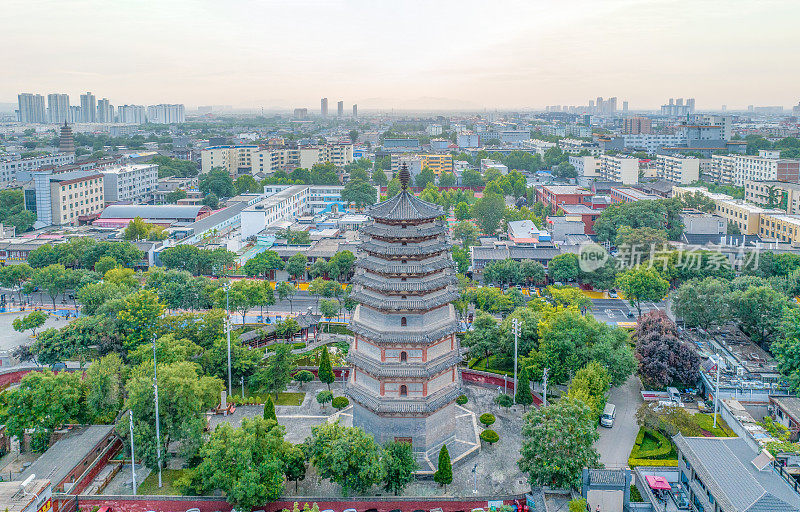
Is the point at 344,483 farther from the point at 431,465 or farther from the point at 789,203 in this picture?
the point at 789,203

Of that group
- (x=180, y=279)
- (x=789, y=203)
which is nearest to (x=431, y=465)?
(x=180, y=279)

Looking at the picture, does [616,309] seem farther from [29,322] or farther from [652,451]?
[29,322]

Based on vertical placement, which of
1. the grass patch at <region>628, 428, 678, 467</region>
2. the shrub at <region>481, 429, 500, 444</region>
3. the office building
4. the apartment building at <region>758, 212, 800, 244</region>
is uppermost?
the office building

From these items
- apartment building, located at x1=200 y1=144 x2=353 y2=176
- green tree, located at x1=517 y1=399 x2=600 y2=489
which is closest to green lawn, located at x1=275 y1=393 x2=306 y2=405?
green tree, located at x1=517 y1=399 x2=600 y2=489

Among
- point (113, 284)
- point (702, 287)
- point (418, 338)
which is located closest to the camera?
point (418, 338)

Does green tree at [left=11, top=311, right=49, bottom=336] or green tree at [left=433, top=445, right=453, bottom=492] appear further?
green tree at [left=11, top=311, right=49, bottom=336]

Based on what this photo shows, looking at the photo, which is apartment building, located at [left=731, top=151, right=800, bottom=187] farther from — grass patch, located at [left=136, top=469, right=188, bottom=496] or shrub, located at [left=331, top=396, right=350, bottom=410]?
grass patch, located at [left=136, top=469, right=188, bottom=496]

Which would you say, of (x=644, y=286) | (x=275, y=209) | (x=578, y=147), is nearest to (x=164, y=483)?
(x=644, y=286)
